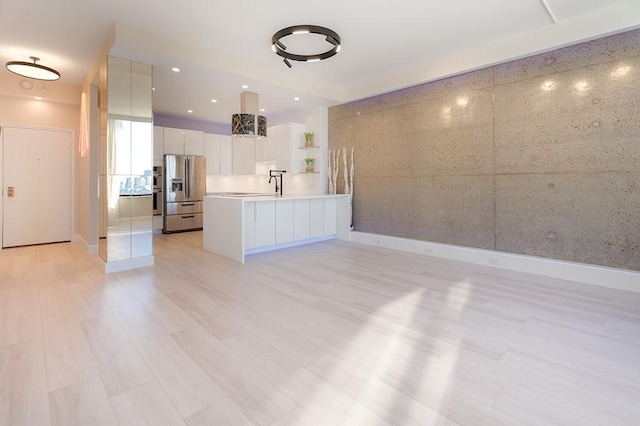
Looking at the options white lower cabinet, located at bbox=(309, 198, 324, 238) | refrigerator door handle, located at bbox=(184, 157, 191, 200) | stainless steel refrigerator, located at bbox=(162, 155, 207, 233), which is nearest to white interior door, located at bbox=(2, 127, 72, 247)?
stainless steel refrigerator, located at bbox=(162, 155, 207, 233)

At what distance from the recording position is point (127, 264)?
4.29m

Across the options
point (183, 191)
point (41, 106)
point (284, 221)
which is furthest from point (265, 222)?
point (41, 106)

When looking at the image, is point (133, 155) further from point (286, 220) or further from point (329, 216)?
point (329, 216)


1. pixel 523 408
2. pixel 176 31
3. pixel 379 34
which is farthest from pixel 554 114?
pixel 176 31

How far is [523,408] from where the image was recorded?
5.22ft

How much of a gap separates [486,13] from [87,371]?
4.87m

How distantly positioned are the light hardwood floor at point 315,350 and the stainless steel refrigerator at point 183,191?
3.66m

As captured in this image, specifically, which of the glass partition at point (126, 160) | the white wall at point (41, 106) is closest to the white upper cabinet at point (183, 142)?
the white wall at point (41, 106)

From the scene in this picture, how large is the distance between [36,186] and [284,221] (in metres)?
4.77

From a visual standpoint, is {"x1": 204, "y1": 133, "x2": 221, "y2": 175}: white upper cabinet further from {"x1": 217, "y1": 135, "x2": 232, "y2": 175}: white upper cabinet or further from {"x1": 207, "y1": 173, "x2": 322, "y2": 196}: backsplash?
{"x1": 207, "y1": 173, "x2": 322, "y2": 196}: backsplash

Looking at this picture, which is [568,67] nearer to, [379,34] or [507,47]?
[507,47]

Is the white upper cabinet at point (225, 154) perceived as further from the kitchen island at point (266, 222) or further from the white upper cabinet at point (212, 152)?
the kitchen island at point (266, 222)

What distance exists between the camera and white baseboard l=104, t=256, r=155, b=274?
4125mm

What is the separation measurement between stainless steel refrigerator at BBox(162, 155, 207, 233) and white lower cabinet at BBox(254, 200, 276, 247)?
3.34 meters
